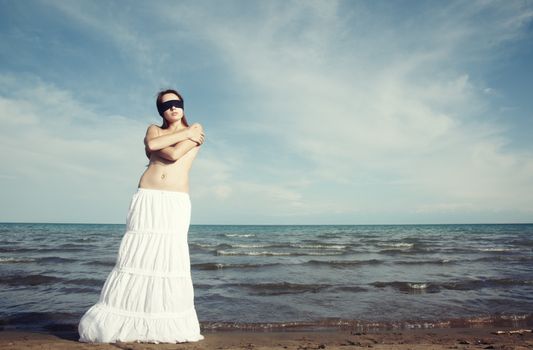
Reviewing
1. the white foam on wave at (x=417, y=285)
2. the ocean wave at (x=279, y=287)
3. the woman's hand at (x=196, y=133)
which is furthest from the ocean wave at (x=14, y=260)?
the white foam on wave at (x=417, y=285)

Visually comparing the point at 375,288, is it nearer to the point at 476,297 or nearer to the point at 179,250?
the point at 476,297

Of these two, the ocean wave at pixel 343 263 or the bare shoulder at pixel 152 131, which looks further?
the ocean wave at pixel 343 263

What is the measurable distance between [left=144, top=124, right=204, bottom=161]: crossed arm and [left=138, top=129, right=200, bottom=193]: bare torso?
0.33 feet

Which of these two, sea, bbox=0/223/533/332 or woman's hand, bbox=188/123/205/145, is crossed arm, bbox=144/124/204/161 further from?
sea, bbox=0/223/533/332

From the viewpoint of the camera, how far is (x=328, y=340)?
16.4 ft

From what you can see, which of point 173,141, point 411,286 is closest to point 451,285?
point 411,286

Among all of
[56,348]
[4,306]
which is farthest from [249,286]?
[56,348]

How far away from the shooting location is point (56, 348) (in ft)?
12.5

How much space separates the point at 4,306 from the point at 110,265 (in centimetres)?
590

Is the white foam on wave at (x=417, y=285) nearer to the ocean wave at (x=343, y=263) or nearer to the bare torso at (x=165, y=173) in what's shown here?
the ocean wave at (x=343, y=263)

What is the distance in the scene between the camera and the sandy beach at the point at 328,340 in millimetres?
4012

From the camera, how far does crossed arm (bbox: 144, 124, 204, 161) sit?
3.68m

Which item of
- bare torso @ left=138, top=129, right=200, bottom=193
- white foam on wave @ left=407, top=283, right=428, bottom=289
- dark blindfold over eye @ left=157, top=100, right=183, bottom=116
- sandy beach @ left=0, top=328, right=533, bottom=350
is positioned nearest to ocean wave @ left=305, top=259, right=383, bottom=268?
white foam on wave @ left=407, top=283, right=428, bottom=289

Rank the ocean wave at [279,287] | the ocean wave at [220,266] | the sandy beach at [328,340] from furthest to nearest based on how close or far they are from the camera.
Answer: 1. the ocean wave at [220,266]
2. the ocean wave at [279,287]
3. the sandy beach at [328,340]
